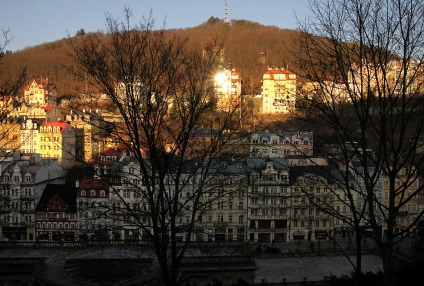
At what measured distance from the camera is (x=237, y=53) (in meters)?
108

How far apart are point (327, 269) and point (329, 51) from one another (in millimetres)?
16672

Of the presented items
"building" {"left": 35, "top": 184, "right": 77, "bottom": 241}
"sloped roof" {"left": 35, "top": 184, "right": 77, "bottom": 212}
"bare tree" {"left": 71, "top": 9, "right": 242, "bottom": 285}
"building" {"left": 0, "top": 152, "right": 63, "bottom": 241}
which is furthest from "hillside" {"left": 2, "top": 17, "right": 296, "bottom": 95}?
"bare tree" {"left": 71, "top": 9, "right": 242, "bottom": 285}

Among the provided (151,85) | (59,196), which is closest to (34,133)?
(59,196)

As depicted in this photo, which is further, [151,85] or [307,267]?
[307,267]

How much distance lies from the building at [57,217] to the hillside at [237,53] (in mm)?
46408

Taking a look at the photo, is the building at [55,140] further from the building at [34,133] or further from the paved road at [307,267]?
the paved road at [307,267]

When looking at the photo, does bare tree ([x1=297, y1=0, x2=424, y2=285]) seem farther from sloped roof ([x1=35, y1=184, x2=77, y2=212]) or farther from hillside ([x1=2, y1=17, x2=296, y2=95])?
hillside ([x1=2, y1=17, x2=296, y2=95])

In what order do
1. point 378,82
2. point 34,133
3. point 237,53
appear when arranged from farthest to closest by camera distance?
point 237,53
point 34,133
point 378,82

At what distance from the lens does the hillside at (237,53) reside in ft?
290

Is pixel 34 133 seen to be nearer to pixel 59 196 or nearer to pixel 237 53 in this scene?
pixel 59 196

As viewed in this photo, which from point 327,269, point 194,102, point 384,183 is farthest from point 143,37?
point 384,183

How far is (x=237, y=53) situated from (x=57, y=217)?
3267 inches

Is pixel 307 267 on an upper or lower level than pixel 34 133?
lower

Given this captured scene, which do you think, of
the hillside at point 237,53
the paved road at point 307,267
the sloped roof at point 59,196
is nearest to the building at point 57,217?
the sloped roof at point 59,196
